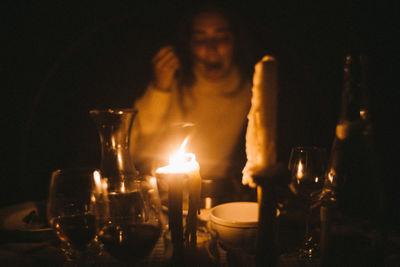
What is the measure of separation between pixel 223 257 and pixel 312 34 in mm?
1482

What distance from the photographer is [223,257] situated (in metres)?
0.75

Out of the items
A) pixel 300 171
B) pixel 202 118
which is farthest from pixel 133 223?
pixel 202 118

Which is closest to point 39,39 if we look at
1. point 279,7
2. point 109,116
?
point 109,116

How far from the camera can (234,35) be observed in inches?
71.9

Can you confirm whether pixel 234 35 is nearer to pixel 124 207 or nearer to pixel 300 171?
pixel 300 171

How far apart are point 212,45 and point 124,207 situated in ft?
4.43

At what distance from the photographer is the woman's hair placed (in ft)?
5.93

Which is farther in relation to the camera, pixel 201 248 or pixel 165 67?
pixel 165 67

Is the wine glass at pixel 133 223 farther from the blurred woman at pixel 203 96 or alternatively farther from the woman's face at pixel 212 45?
the woman's face at pixel 212 45

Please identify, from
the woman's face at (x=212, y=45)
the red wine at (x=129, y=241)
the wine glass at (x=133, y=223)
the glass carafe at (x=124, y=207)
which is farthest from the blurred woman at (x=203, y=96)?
the red wine at (x=129, y=241)

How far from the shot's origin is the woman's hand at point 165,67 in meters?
1.85

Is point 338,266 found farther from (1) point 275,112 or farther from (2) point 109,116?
(2) point 109,116

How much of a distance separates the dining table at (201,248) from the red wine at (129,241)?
0.04 m

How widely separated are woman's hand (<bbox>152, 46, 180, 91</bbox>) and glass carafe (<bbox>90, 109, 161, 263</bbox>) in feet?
2.90
